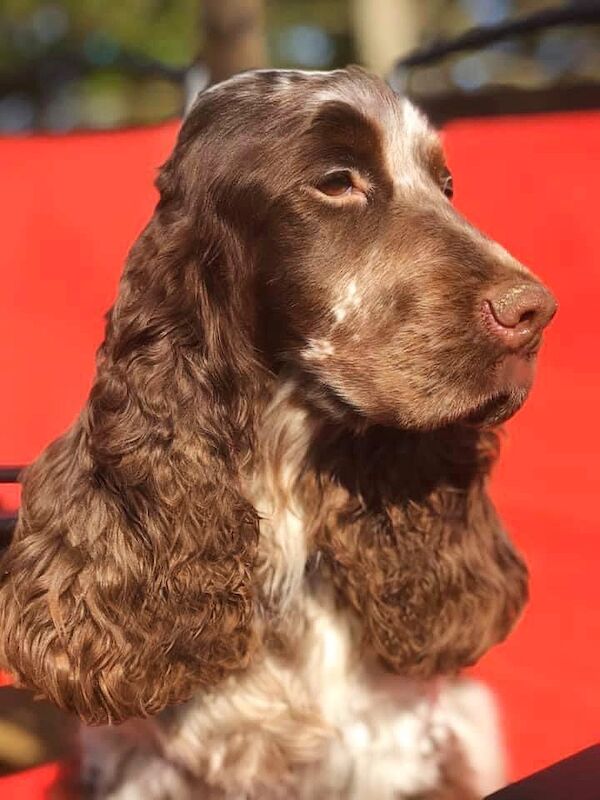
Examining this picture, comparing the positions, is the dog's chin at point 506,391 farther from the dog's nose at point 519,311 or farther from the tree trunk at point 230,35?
the tree trunk at point 230,35

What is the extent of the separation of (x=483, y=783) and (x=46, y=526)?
760 millimetres

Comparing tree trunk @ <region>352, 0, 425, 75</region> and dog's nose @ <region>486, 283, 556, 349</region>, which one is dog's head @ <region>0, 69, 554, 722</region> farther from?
tree trunk @ <region>352, 0, 425, 75</region>

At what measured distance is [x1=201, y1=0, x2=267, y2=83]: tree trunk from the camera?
12.2 feet

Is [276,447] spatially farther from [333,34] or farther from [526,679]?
[333,34]

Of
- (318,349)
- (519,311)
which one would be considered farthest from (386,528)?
(519,311)

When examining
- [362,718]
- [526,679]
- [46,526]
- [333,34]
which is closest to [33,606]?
[46,526]

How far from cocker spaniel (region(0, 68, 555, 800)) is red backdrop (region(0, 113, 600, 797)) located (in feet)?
1.83

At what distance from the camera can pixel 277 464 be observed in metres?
1.65

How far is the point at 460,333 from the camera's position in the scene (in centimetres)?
140

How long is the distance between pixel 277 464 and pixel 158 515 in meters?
0.20

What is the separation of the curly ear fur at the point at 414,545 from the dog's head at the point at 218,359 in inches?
5.7

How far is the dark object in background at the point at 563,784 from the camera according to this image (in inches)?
45.6

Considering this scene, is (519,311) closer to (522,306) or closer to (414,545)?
(522,306)

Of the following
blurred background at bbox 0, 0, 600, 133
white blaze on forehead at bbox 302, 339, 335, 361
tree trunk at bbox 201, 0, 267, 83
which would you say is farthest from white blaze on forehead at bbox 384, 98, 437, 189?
tree trunk at bbox 201, 0, 267, 83
